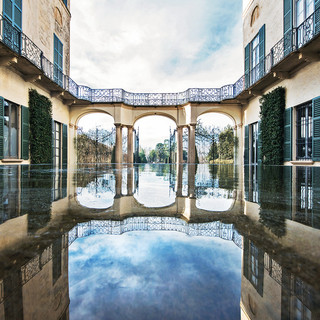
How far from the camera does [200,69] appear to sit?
21.5 meters

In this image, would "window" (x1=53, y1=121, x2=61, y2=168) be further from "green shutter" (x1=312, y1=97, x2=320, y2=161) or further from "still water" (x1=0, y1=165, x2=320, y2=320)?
"still water" (x1=0, y1=165, x2=320, y2=320)

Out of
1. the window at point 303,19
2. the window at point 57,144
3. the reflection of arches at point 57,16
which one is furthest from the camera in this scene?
the window at point 57,144

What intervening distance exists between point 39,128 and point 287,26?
1268 centimetres

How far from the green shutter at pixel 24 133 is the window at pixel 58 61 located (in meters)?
3.97

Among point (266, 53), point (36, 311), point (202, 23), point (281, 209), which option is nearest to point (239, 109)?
point (266, 53)

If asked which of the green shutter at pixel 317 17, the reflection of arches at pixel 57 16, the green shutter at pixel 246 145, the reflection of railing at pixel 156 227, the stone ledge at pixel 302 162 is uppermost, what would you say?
the reflection of arches at pixel 57 16

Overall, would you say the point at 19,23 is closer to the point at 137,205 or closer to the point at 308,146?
the point at 137,205

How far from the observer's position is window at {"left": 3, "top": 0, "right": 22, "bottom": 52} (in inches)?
339

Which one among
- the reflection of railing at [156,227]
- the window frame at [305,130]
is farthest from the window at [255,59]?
the reflection of railing at [156,227]

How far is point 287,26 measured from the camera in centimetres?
954

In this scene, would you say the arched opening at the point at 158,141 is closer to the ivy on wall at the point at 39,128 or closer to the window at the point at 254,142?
the window at the point at 254,142

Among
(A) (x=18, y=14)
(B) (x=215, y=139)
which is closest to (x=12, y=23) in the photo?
(A) (x=18, y=14)

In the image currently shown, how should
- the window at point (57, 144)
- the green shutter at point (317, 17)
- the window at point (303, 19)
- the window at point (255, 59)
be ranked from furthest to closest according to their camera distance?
1. the window at point (57, 144)
2. the window at point (255, 59)
3. the window at point (303, 19)
4. the green shutter at point (317, 17)

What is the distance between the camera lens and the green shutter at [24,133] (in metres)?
10.2
